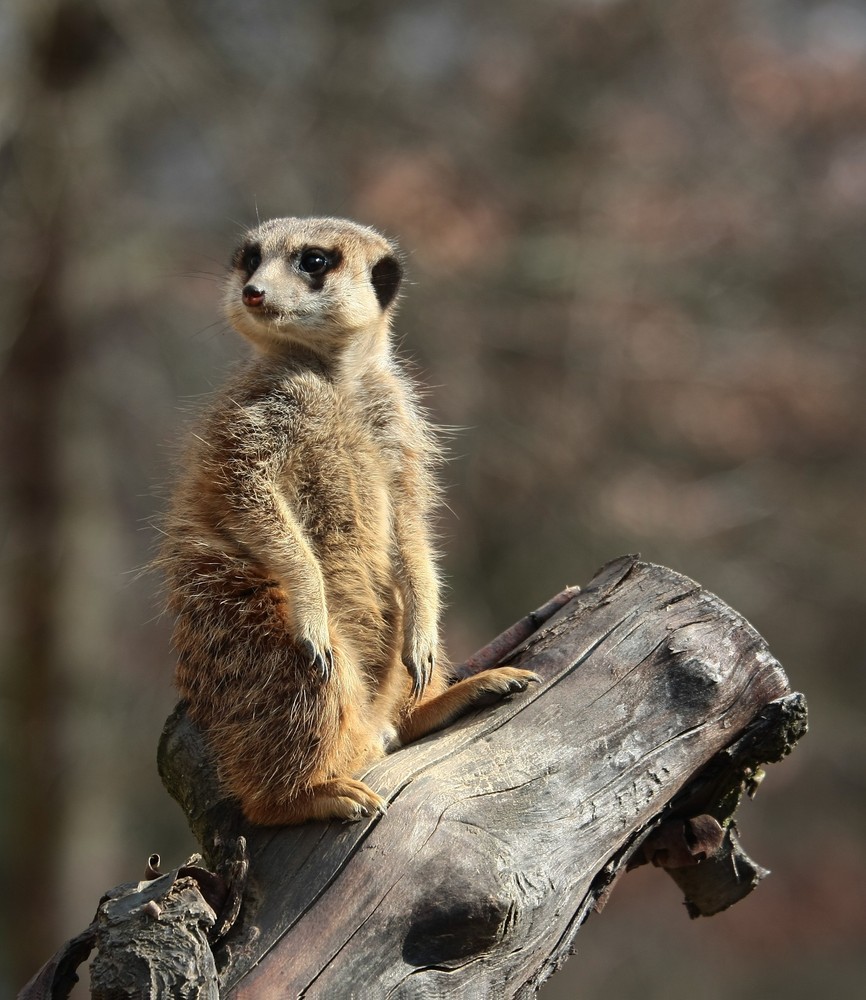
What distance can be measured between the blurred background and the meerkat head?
305cm

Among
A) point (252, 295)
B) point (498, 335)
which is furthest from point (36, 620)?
point (252, 295)

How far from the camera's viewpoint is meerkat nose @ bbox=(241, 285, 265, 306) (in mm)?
2711

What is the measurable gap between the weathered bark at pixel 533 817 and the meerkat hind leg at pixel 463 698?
3 cm

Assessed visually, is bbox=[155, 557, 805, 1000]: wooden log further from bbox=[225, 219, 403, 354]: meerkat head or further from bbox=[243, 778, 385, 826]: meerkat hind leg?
bbox=[225, 219, 403, 354]: meerkat head

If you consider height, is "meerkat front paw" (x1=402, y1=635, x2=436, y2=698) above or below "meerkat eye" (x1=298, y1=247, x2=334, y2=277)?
below

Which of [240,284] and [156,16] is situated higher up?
[156,16]

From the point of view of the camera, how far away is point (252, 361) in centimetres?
309

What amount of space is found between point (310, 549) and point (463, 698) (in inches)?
19.0

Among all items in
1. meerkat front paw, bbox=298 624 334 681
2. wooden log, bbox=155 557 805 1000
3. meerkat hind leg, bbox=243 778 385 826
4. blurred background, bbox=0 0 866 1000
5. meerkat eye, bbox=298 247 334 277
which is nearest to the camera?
wooden log, bbox=155 557 805 1000

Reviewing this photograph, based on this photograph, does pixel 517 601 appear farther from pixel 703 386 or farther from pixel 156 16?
pixel 156 16

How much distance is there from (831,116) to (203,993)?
387 inches

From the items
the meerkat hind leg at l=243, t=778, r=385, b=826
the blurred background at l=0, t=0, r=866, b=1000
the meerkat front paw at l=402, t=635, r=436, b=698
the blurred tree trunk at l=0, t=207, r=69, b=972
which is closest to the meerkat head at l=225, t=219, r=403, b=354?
the meerkat front paw at l=402, t=635, r=436, b=698

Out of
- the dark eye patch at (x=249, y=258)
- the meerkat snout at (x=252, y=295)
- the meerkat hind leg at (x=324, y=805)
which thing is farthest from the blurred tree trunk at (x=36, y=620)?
the meerkat hind leg at (x=324, y=805)

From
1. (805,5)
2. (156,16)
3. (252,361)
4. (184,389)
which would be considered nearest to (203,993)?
(252,361)
